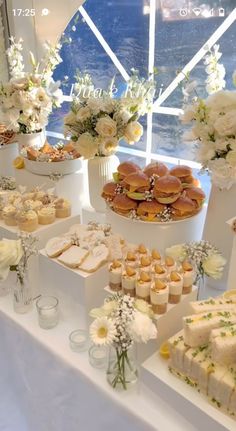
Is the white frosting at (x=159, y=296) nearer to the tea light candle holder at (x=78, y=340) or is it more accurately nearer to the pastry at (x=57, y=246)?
the tea light candle holder at (x=78, y=340)

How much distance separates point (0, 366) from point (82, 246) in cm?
48

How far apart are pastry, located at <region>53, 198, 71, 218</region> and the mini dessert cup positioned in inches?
18.2

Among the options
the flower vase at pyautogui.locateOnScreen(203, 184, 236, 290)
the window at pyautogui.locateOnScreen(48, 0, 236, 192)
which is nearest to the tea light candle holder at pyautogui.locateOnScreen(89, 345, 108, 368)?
the flower vase at pyautogui.locateOnScreen(203, 184, 236, 290)

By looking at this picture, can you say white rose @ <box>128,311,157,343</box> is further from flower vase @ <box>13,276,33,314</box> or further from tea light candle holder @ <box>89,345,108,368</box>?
flower vase @ <box>13,276,33,314</box>

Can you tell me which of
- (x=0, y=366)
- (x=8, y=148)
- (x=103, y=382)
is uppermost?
(x=8, y=148)

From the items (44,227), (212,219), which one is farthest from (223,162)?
(44,227)

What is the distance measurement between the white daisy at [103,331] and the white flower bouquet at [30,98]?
1336 millimetres

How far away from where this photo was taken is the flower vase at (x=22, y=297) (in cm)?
117

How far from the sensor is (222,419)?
0.77 m

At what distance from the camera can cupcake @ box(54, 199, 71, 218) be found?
1374mm

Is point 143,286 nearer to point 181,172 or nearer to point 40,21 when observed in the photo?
point 181,172

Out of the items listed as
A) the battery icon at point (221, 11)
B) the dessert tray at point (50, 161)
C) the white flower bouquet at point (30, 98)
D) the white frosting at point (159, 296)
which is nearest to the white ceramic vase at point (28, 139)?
the white flower bouquet at point (30, 98)

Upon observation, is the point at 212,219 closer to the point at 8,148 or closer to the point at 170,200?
the point at 170,200

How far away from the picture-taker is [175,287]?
95 cm
